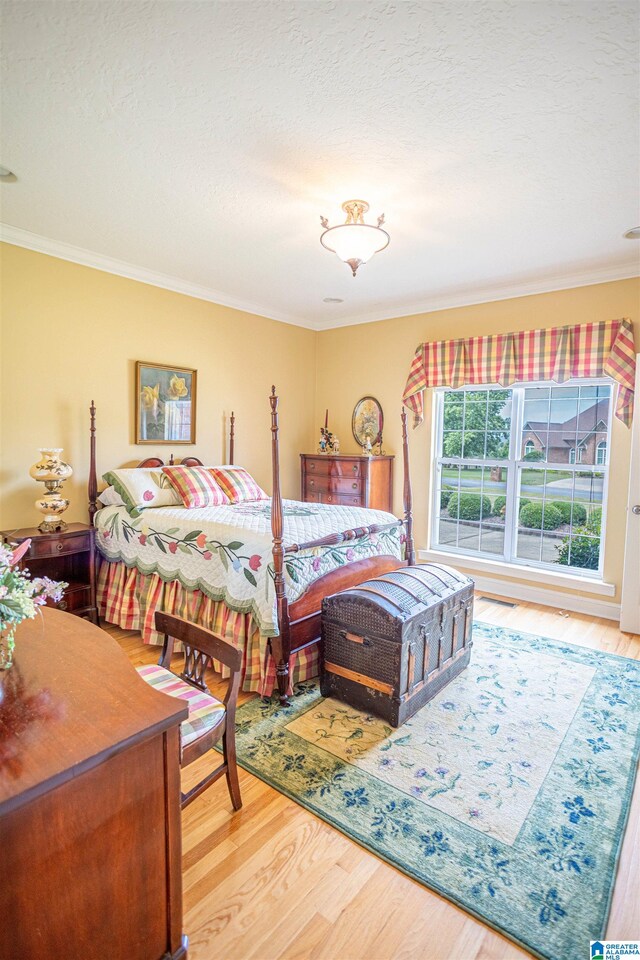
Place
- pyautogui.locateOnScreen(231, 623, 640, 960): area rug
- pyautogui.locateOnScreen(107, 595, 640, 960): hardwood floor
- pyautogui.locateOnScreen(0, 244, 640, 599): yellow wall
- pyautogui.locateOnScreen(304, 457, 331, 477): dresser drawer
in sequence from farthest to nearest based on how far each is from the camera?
1. pyautogui.locateOnScreen(304, 457, 331, 477): dresser drawer
2. pyautogui.locateOnScreen(0, 244, 640, 599): yellow wall
3. pyautogui.locateOnScreen(231, 623, 640, 960): area rug
4. pyautogui.locateOnScreen(107, 595, 640, 960): hardwood floor

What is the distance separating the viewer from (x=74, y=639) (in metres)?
1.51

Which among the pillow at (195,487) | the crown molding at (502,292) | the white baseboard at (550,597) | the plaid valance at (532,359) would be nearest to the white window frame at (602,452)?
the plaid valance at (532,359)

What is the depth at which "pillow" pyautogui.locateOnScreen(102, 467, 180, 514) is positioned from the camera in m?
3.63

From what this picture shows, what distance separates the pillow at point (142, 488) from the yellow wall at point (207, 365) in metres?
0.34

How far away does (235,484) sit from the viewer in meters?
4.18

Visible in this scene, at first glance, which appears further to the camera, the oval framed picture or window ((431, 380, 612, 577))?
the oval framed picture

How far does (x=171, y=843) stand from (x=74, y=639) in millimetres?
651

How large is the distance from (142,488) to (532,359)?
11.3 feet

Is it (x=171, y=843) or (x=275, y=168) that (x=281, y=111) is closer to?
(x=275, y=168)

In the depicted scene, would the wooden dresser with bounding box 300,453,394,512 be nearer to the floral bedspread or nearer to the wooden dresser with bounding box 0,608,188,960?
the floral bedspread

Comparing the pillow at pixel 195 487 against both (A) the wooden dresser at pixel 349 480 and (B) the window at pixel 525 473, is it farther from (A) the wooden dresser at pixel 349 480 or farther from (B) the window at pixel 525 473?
(B) the window at pixel 525 473

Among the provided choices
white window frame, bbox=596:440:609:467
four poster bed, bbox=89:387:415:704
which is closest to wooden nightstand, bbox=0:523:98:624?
four poster bed, bbox=89:387:415:704

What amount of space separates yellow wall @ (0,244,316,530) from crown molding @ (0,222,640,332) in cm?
6

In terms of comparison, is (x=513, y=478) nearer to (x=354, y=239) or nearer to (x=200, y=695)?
(x=354, y=239)
